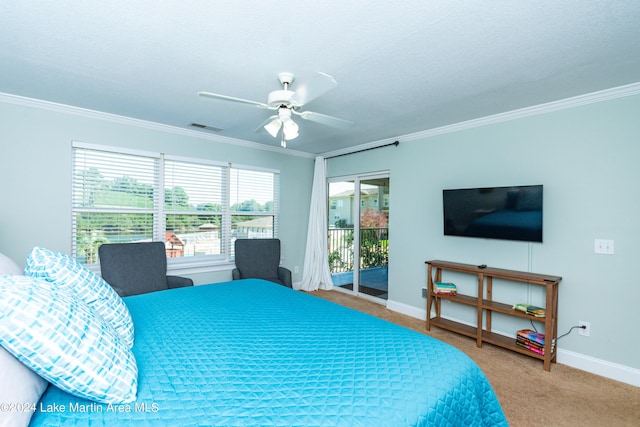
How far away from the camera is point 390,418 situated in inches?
38.0

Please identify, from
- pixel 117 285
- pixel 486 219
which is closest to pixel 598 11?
pixel 486 219

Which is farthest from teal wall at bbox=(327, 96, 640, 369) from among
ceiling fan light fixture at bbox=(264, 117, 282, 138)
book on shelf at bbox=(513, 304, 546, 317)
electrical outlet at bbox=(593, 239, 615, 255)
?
ceiling fan light fixture at bbox=(264, 117, 282, 138)

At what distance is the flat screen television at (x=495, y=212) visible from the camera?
283 centimetres

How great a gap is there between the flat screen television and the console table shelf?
15.0 inches

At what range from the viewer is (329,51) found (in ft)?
6.53

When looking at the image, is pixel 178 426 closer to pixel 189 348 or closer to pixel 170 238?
pixel 189 348

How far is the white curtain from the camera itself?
512 centimetres

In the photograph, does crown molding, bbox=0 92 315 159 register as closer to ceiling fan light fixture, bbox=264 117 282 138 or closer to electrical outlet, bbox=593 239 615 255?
ceiling fan light fixture, bbox=264 117 282 138

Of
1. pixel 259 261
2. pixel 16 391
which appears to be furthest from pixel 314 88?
pixel 259 261

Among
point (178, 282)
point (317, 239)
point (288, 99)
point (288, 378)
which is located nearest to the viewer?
point (288, 378)

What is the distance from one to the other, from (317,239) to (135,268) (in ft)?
9.08

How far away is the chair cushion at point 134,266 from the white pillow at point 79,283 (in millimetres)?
1830

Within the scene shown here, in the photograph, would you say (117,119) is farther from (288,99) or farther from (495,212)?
(495,212)

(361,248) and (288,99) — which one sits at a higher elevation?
(288,99)
